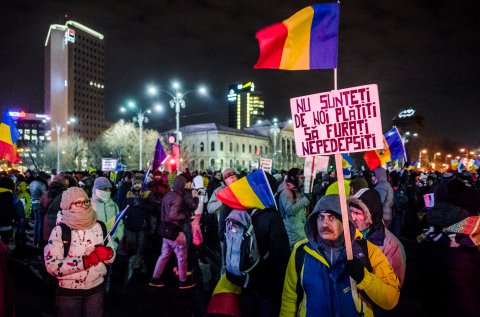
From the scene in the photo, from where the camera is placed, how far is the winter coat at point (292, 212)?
261 inches

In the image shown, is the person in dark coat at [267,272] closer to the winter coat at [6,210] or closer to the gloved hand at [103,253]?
the gloved hand at [103,253]

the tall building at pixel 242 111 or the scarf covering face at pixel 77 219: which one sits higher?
the tall building at pixel 242 111

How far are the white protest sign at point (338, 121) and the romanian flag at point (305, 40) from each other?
396 mm

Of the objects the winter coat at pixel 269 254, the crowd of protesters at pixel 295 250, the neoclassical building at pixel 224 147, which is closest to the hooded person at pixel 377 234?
the crowd of protesters at pixel 295 250

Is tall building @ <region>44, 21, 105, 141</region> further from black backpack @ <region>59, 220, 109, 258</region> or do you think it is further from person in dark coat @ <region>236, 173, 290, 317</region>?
person in dark coat @ <region>236, 173, 290, 317</region>

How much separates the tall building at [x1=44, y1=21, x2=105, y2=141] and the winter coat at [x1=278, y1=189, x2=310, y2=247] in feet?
409

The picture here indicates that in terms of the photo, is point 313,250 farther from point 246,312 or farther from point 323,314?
point 246,312

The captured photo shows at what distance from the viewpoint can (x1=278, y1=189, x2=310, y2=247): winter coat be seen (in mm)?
6625

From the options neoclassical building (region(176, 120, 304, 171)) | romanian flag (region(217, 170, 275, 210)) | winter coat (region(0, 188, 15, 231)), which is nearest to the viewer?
romanian flag (region(217, 170, 275, 210))

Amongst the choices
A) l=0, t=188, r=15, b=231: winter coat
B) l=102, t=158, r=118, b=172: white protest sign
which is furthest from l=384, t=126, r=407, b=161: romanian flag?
l=102, t=158, r=118, b=172: white protest sign

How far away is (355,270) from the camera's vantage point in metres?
2.63

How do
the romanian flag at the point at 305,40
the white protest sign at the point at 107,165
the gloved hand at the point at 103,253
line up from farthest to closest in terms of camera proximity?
the white protest sign at the point at 107,165 < the gloved hand at the point at 103,253 < the romanian flag at the point at 305,40

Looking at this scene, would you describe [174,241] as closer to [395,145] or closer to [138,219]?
[138,219]

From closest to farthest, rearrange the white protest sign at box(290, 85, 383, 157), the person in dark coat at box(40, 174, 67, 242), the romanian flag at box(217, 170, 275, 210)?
the white protest sign at box(290, 85, 383, 157) → the romanian flag at box(217, 170, 275, 210) → the person in dark coat at box(40, 174, 67, 242)
